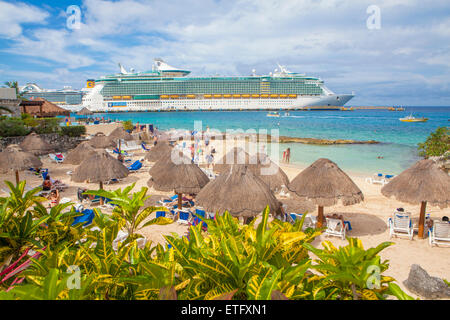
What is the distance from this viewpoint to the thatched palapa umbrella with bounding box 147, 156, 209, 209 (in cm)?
709

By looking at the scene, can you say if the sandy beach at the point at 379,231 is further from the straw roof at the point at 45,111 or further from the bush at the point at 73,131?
the straw roof at the point at 45,111

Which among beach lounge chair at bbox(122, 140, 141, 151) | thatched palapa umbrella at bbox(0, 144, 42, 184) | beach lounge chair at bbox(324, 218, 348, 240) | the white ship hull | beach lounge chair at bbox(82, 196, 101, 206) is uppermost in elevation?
the white ship hull

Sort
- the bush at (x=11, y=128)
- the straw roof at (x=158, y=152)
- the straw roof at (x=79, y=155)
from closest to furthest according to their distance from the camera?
1. the straw roof at (x=79, y=155)
2. the straw roof at (x=158, y=152)
3. the bush at (x=11, y=128)

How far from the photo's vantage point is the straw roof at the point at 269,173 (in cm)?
776

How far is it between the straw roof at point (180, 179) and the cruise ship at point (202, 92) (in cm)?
6928

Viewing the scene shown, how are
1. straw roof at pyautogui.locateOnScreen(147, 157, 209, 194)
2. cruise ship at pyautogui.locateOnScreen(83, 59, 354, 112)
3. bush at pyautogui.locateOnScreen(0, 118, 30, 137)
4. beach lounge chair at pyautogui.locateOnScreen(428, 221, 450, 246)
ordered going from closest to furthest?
1. beach lounge chair at pyautogui.locateOnScreen(428, 221, 450, 246)
2. straw roof at pyautogui.locateOnScreen(147, 157, 209, 194)
3. bush at pyautogui.locateOnScreen(0, 118, 30, 137)
4. cruise ship at pyautogui.locateOnScreen(83, 59, 354, 112)

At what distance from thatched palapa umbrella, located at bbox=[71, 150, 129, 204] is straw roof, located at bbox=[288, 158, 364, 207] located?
5.14m

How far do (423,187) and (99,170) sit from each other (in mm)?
8023

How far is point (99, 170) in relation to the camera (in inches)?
326

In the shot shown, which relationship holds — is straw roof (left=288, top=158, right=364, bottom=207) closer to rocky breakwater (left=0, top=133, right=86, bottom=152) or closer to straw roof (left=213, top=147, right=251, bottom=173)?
straw roof (left=213, top=147, right=251, bottom=173)

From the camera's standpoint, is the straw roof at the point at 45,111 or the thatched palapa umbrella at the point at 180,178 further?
the straw roof at the point at 45,111

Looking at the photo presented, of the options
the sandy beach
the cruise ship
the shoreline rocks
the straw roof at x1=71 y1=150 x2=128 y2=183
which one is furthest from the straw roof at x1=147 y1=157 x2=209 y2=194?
the cruise ship

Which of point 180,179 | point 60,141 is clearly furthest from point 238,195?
point 60,141

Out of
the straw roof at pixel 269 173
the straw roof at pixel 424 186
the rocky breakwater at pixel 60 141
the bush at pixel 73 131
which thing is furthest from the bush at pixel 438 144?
the bush at pixel 73 131
